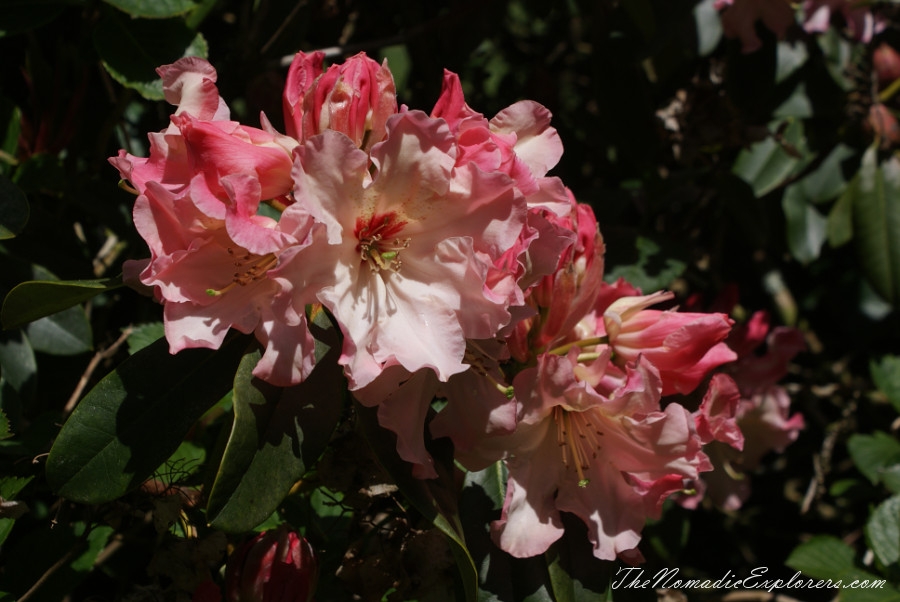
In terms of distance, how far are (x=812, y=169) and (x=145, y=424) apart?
168cm

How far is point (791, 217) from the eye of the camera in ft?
6.37

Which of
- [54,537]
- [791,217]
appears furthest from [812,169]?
[54,537]

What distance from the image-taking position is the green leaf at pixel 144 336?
115 centimetres

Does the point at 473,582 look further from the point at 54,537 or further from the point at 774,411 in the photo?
the point at 774,411

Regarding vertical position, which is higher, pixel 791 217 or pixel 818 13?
pixel 818 13

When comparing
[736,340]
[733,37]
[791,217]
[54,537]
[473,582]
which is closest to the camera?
[473,582]

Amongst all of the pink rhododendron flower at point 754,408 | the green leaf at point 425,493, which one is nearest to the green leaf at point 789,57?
the pink rhododendron flower at point 754,408

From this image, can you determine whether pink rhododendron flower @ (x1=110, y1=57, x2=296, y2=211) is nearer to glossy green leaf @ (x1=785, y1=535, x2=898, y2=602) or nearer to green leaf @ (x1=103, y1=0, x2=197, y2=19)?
green leaf @ (x1=103, y1=0, x2=197, y2=19)

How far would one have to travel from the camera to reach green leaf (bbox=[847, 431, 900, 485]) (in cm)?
164

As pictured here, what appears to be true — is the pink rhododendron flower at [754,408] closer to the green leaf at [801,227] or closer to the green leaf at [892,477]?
the green leaf at [892,477]

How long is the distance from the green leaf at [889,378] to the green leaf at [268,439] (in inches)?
51.8

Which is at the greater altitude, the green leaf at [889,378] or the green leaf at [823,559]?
the green leaf at [889,378]

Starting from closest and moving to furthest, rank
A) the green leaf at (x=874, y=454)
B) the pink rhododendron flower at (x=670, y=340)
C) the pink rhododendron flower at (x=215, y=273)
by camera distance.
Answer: the pink rhododendron flower at (x=215, y=273), the pink rhododendron flower at (x=670, y=340), the green leaf at (x=874, y=454)

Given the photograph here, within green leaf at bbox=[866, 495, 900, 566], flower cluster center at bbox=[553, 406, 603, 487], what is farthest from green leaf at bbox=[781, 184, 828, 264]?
flower cluster center at bbox=[553, 406, 603, 487]
